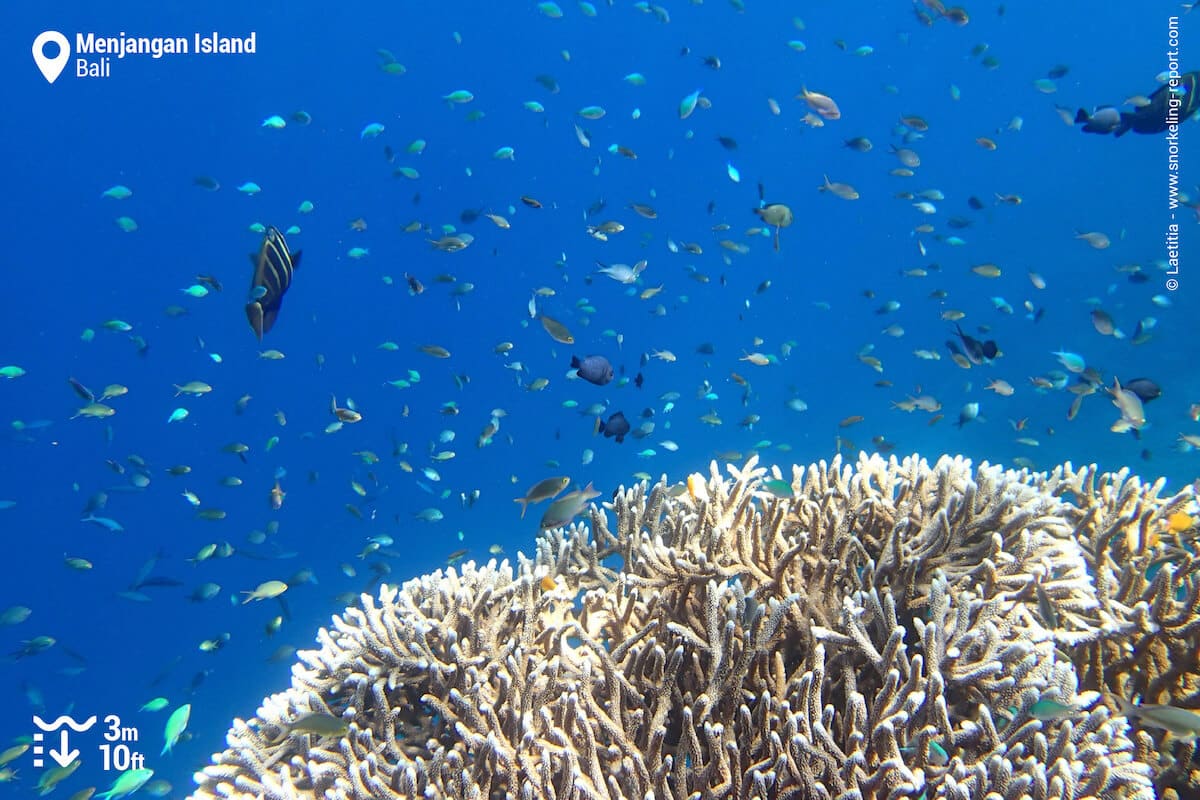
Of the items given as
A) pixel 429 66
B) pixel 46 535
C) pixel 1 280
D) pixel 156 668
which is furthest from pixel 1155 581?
pixel 429 66

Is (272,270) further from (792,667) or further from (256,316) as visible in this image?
(792,667)

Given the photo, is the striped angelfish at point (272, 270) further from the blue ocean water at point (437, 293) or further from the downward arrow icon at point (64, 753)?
the blue ocean water at point (437, 293)

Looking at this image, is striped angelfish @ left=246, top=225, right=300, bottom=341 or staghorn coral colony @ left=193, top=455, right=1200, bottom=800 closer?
staghorn coral colony @ left=193, top=455, right=1200, bottom=800

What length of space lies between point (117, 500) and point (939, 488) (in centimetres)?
4145

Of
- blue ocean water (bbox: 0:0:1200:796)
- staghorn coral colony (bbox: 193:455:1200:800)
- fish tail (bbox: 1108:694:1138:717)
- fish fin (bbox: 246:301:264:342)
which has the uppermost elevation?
blue ocean water (bbox: 0:0:1200:796)

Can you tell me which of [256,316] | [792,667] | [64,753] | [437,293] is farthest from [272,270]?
[437,293]

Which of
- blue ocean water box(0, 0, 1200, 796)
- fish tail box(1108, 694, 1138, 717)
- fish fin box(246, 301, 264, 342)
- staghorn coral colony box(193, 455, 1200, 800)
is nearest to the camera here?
staghorn coral colony box(193, 455, 1200, 800)

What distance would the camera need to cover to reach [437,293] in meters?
47.8

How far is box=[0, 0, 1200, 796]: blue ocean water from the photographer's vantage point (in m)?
27.3

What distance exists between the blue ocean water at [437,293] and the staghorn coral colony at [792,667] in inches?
483

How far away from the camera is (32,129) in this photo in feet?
133

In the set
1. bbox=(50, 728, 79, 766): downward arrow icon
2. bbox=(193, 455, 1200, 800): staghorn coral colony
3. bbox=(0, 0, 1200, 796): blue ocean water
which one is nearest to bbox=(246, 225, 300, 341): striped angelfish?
bbox=(193, 455, 1200, 800): staghorn coral colony

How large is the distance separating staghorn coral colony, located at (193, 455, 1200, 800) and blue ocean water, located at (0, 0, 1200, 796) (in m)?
12.3

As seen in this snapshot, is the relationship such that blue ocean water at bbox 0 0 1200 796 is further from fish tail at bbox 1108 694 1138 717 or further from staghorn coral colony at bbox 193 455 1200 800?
fish tail at bbox 1108 694 1138 717
